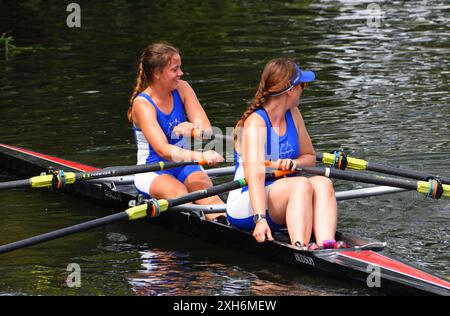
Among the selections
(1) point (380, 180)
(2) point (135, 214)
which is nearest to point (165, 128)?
(2) point (135, 214)

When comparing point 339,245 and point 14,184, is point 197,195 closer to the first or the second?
point 339,245

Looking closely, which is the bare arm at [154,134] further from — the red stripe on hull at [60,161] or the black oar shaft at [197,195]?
the red stripe on hull at [60,161]

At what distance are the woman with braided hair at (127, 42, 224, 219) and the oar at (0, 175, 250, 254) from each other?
0.49 m

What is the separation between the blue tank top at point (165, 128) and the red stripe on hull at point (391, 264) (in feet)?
7.57

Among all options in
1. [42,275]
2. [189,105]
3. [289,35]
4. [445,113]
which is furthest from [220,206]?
[289,35]

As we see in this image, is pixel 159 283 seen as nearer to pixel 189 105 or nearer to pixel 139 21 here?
pixel 189 105

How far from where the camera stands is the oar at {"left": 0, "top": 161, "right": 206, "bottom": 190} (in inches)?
370

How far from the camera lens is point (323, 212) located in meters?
8.28

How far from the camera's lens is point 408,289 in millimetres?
7598

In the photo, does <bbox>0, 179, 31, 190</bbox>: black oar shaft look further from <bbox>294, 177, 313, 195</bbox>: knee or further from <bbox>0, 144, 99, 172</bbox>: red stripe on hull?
<bbox>294, 177, 313, 195</bbox>: knee

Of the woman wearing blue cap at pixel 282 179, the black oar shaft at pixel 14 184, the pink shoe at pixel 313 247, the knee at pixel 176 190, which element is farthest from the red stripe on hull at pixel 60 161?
the pink shoe at pixel 313 247

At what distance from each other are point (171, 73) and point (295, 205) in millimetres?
1957

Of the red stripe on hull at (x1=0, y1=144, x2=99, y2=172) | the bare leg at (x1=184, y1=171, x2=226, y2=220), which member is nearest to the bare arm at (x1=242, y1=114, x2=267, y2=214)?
the bare leg at (x1=184, y1=171, x2=226, y2=220)

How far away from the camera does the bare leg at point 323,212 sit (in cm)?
827
